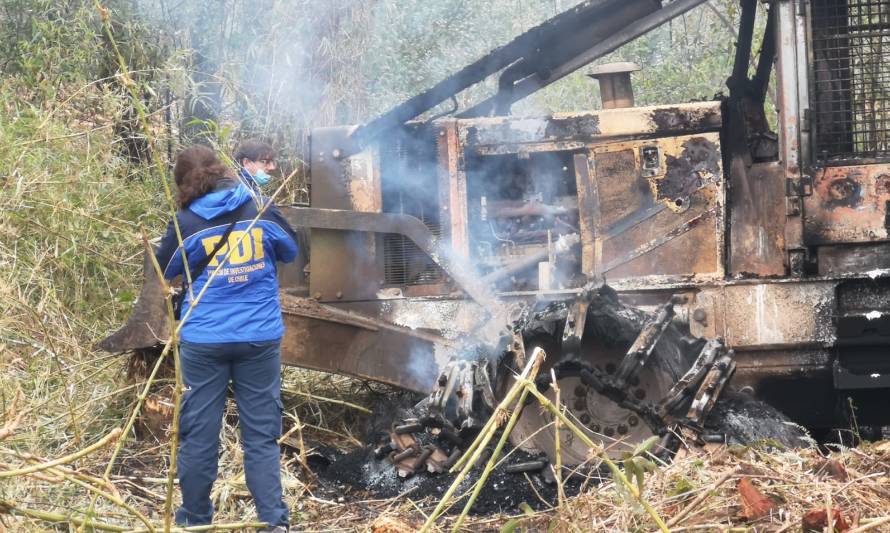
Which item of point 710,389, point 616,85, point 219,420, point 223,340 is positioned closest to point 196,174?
point 223,340

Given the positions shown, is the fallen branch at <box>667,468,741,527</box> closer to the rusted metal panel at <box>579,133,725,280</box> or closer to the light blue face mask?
the light blue face mask

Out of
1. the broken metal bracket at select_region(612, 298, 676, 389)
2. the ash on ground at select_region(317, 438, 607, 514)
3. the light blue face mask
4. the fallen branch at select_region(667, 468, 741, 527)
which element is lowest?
the ash on ground at select_region(317, 438, 607, 514)

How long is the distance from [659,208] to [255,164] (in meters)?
2.54

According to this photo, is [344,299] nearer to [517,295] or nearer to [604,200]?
[517,295]

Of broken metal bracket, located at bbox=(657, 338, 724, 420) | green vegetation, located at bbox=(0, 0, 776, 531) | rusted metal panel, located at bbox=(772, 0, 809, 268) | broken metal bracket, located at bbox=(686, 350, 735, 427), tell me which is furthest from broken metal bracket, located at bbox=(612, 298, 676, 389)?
green vegetation, located at bbox=(0, 0, 776, 531)

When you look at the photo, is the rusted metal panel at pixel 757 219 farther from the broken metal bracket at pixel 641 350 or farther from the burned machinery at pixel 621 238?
the broken metal bracket at pixel 641 350

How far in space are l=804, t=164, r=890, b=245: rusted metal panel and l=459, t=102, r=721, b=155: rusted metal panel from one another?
0.72m

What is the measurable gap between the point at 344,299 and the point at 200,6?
559 centimetres

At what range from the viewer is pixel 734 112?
7180 millimetres

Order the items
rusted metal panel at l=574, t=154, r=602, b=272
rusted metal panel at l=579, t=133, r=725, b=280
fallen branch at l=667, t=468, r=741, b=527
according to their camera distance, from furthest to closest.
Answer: rusted metal panel at l=574, t=154, r=602, b=272
rusted metal panel at l=579, t=133, r=725, b=280
fallen branch at l=667, t=468, r=741, b=527

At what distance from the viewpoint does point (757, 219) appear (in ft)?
22.7

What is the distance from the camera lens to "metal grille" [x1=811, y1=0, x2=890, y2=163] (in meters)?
6.49

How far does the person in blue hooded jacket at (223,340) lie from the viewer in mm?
4922

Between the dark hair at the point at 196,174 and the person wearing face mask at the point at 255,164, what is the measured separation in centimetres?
23
